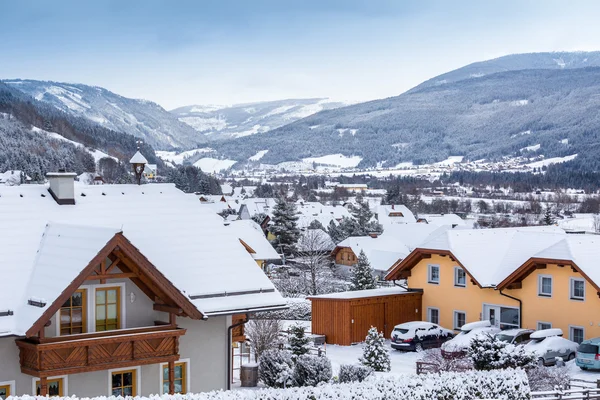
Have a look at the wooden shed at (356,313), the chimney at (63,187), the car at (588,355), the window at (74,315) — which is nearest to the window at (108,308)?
the window at (74,315)

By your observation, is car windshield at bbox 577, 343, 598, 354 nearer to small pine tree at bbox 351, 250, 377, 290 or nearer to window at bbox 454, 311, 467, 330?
window at bbox 454, 311, 467, 330

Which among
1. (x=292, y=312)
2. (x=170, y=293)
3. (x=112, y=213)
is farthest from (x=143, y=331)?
(x=292, y=312)

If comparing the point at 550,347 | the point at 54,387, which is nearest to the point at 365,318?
the point at 550,347

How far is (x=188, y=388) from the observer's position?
2200 centimetres

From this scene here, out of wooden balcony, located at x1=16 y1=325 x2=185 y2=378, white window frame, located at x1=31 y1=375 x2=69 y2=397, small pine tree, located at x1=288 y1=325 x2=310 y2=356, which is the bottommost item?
small pine tree, located at x1=288 y1=325 x2=310 y2=356

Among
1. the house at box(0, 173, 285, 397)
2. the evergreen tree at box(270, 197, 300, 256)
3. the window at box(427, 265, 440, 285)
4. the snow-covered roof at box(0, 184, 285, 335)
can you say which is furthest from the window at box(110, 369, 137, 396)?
the evergreen tree at box(270, 197, 300, 256)

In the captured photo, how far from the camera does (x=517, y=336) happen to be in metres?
35.1

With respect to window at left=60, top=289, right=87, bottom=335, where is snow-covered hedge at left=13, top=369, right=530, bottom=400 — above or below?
below

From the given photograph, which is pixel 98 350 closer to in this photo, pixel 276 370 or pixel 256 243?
pixel 276 370

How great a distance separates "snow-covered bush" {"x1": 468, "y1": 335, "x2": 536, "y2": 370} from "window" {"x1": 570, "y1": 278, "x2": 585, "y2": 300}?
42.3 feet

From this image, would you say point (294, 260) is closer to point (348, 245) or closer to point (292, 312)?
point (348, 245)

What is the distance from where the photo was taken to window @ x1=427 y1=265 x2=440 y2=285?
4322cm

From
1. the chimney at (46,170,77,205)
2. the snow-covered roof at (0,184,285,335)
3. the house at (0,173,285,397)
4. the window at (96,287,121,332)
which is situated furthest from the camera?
the chimney at (46,170,77,205)

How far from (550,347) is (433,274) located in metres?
10.8
